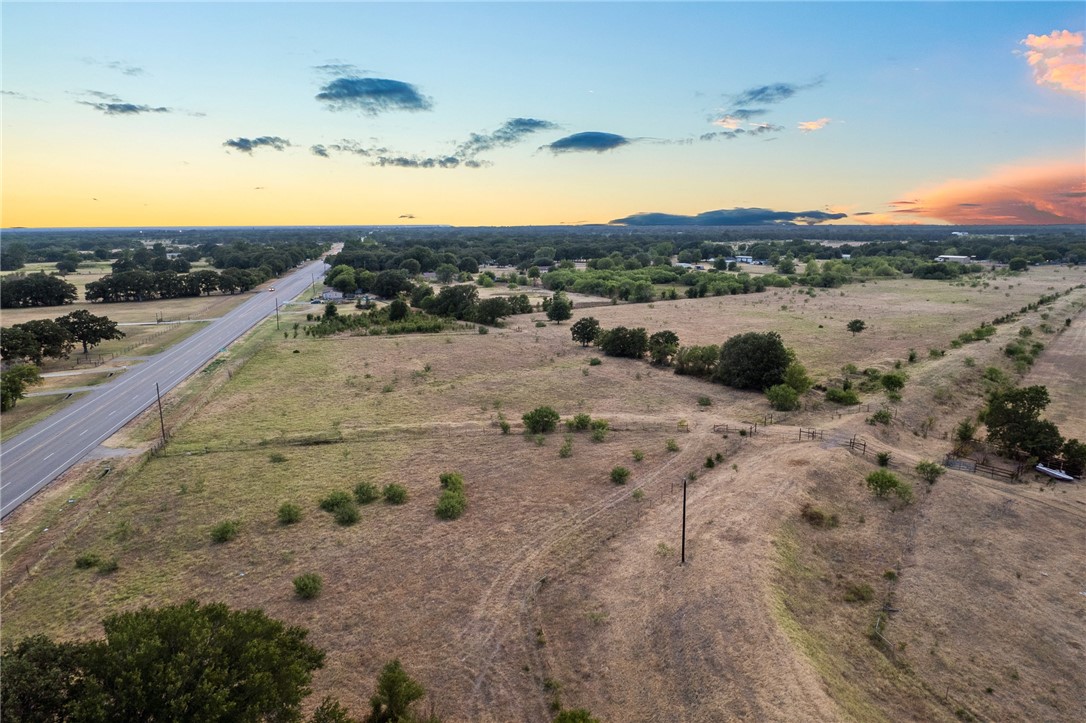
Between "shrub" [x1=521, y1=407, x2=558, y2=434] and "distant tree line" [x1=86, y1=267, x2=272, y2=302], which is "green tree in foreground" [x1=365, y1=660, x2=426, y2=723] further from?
"distant tree line" [x1=86, y1=267, x2=272, y2=302]

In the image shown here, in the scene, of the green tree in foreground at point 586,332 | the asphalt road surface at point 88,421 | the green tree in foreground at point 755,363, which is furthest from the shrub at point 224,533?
the green tree in foreground at point 586,332

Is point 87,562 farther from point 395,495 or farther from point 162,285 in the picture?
point 162,285

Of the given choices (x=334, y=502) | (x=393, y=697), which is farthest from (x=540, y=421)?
(x=393, y=697)

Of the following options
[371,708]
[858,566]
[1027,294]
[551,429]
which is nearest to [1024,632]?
[858,566]

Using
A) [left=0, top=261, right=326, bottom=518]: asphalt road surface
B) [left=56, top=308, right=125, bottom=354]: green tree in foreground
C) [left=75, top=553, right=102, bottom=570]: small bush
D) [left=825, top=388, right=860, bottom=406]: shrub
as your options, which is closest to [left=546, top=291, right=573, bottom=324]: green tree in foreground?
[left=0, top=261, right=326, bottom=518]: asphalt road surface

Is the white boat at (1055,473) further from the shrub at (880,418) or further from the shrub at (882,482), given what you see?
the shrub at (882,482)

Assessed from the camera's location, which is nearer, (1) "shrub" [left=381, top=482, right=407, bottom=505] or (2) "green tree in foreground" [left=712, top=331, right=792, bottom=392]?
(1) "shrub" [left=381, top=482, right=407, bottom=505]

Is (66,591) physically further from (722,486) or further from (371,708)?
(722,486)
